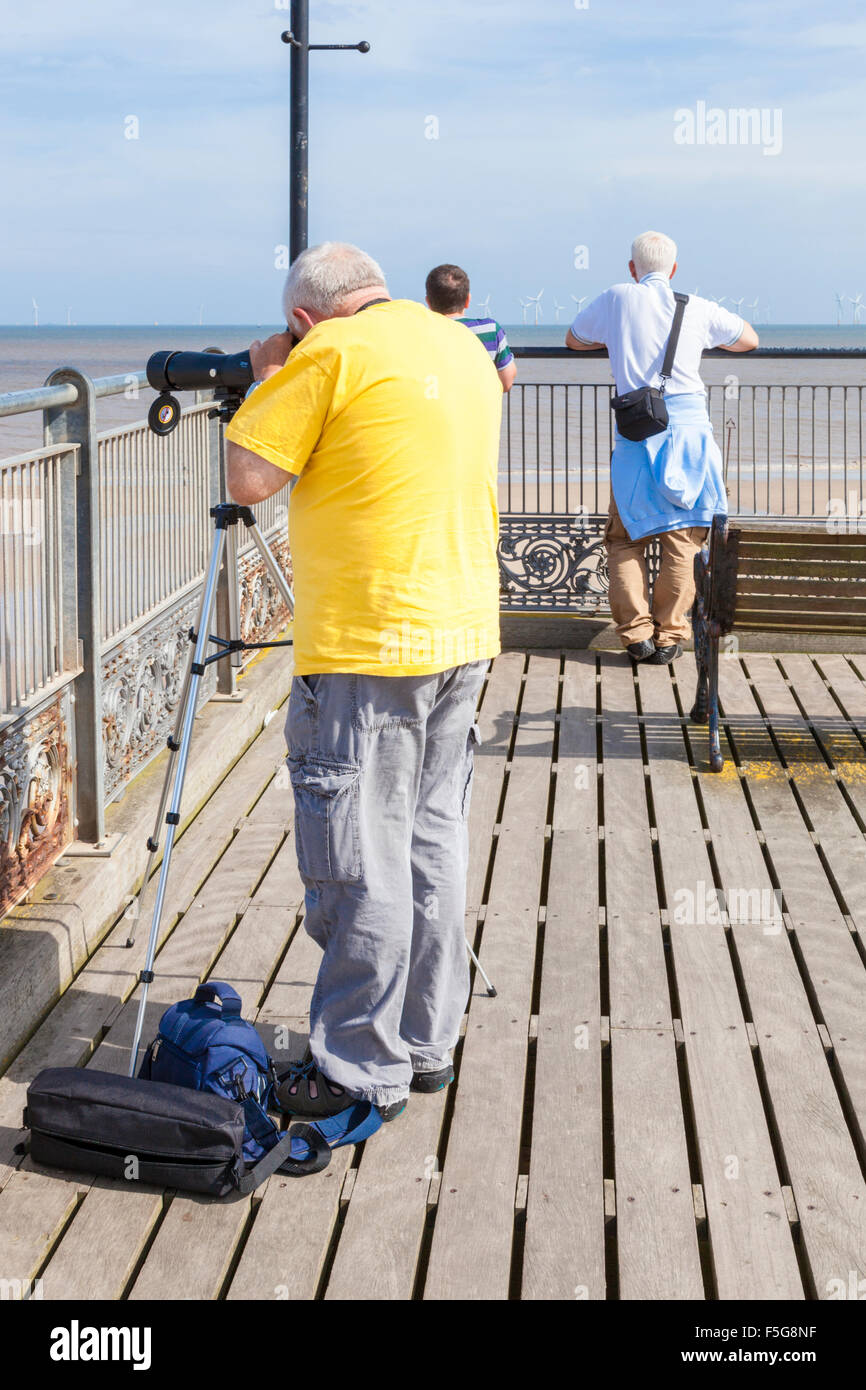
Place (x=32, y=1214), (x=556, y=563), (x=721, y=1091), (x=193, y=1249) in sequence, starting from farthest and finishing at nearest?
(x=556, y=563), (x=721, y=1091), (x=32, y=1214), (x=193, y=1249)

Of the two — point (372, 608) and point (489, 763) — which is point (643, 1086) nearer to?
point (372, 608)

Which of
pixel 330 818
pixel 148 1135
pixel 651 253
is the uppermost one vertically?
pixel 651 253

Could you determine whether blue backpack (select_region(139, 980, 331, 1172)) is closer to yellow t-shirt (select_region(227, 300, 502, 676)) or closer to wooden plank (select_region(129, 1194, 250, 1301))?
wooden plank (select_region(129, 1194, 250, 1301))

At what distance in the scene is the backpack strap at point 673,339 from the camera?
7.00 m

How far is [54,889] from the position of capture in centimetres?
392

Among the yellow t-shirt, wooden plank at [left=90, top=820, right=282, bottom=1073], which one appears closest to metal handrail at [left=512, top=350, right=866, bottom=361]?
wooden plank at [left=90, top=820, right=282, bottom=1073]

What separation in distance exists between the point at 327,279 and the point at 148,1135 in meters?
1.78

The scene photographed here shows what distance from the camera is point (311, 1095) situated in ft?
10.3

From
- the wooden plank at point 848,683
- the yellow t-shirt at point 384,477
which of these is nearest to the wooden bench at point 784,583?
the wooden plank at point 848,683

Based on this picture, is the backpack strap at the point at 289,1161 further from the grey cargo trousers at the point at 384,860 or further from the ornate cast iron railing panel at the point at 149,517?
the ornate cast iron railing panel at the point at 149,517

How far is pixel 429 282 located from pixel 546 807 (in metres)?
2.83

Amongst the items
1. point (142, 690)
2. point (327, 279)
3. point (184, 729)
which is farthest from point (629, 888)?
point (327, 279)
